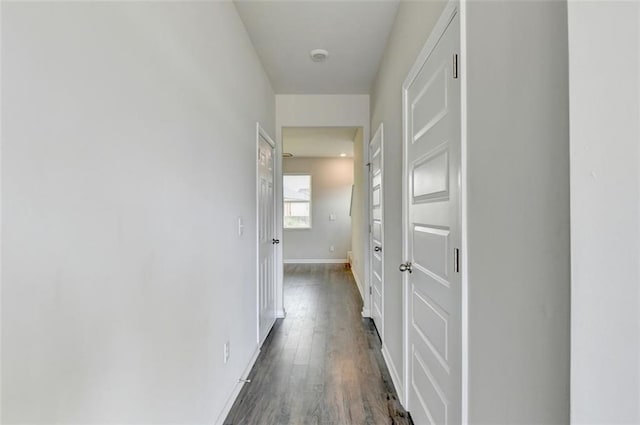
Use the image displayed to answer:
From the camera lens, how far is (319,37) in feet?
8.27

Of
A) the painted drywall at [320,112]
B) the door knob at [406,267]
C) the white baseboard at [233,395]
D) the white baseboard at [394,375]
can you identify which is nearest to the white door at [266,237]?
the painted drywall at [320,112]

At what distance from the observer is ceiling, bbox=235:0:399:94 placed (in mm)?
2160

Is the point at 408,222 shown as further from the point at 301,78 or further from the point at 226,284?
the point at 301,78

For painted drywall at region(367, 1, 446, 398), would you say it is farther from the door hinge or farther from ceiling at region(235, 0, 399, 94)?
the door hinge

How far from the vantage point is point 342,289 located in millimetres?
5133

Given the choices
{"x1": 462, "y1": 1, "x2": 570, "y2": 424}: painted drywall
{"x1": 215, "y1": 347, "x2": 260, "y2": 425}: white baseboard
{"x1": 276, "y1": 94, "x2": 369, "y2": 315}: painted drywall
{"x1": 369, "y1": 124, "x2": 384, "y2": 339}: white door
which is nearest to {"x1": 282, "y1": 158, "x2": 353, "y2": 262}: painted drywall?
{"x1": 276, "y1": 94, "x2": 369, "y2": 315}: painted drywall

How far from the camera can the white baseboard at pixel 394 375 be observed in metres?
2.06

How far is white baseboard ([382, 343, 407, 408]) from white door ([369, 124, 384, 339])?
23 centimetres

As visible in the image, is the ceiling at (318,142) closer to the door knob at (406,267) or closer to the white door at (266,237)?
the white door at (266,237)

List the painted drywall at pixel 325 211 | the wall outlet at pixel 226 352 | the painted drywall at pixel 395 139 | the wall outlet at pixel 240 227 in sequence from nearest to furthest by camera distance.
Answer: the painted drywall at pixel 395 139 → the wall outlet at pixel 226 352 → the wall outlet at pixel 240 227 → the painted drywall at pixel 325 211

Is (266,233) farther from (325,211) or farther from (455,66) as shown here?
(325,211)

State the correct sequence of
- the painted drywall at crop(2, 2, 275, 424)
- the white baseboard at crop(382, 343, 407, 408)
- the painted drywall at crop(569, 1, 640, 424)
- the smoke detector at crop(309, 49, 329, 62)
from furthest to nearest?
the smoke detector at crop(309, 49, 329, 62) → the white baseboard at crop(382, 343, 407, 408) → the painted drywall at crop(2, 2, 275, 424) → the painted drywall at crop(569, 1, 640, 424)

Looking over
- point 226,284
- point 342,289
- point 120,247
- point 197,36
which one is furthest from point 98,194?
point 342,289

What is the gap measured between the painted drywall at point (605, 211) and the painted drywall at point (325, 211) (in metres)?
7.11
